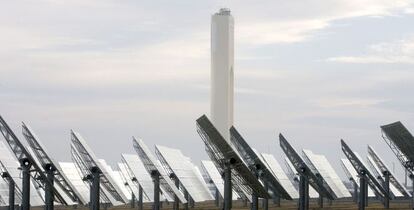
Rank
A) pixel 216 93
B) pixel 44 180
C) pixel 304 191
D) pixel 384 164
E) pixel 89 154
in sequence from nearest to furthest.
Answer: pixel 44 180 < pixel 89 154 < pixel 304 191 < pixel 384 164 < pixel 216 93

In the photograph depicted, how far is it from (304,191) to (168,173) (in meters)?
12.2

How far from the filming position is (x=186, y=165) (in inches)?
3314

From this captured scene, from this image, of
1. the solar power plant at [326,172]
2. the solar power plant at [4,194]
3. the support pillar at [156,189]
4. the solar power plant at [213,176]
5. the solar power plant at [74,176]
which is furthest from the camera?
the solar power plant at [213,176]

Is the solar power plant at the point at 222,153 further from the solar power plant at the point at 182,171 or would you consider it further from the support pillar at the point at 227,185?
the solar power plant at the point at 182,171

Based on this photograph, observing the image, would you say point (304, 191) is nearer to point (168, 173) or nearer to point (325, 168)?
point (168, 173)

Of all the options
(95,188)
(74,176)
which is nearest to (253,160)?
(95,188)

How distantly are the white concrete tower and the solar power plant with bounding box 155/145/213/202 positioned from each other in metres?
87.4

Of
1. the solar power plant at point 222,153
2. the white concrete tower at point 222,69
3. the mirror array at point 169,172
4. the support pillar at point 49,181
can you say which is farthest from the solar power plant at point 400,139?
the white concrete tower at point 222,69

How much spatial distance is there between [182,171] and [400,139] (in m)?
19.6

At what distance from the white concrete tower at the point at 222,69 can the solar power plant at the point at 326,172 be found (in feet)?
215

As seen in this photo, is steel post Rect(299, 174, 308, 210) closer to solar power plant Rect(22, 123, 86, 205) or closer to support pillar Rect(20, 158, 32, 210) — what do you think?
solar power plant Rect(22, 123, 86, 205)

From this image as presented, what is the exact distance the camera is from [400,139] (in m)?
72.7

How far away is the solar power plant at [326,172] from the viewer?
3839 inches

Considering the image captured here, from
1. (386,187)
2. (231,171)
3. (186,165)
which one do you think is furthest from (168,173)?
(386,187)
